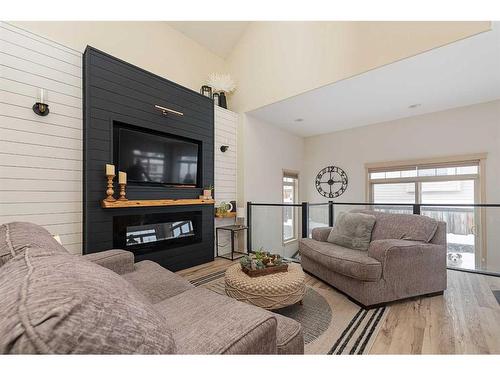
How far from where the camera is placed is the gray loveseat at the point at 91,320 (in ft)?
1.31

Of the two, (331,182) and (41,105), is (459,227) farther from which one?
(41,105)

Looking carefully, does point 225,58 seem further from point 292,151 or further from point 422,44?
point 422,44

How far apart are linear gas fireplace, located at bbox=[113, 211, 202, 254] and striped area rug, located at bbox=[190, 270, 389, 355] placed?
1.13 meters

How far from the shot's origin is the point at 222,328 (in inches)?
34.3

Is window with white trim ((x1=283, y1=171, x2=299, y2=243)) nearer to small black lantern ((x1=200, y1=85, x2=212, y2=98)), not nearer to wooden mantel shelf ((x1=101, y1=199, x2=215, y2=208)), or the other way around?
wooden mantel shelf ((x1=101, y1=199, x2=215, y2=208))

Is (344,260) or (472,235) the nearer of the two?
(344,260)

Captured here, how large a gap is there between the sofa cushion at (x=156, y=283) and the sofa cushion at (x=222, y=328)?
314 mm

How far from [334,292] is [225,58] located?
4312 mm

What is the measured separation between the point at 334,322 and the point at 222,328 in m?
1.41

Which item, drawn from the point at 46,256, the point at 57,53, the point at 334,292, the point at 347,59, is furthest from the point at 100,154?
the point at 347,59

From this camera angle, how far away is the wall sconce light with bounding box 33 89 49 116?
2.24m

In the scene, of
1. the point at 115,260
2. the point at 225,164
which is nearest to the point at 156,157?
the point at 225,164

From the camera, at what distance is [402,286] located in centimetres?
217

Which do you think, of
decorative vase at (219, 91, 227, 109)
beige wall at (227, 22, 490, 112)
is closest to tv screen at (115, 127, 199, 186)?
decorative vase at (219, 91, 227, 109)
